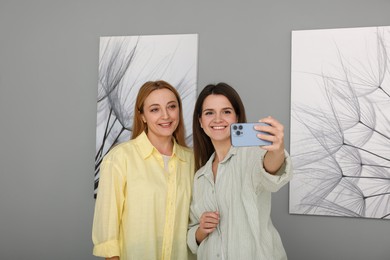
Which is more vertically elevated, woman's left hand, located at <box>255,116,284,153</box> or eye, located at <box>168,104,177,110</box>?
eye, located at <box>168,104,177,110</box>

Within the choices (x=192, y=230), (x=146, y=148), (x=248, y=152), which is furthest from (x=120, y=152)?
(x=248, y=152)

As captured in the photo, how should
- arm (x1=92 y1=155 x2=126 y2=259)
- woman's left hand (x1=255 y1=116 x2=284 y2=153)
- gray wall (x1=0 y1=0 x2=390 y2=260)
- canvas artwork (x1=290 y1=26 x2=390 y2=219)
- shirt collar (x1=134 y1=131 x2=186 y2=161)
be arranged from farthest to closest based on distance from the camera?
gray wall (x1=0 y1=0 x2=390 y2=260)
canvas artwork (x1=290 y1=26 x2=390 y2=219)
shirt collar (x1=134 y1=131 x2=186 y2=161)
arm (x1=92 y1=155 x2=126 y2=259)
woman's left hand (x1=255 y1=116 x2=284 y2=153)

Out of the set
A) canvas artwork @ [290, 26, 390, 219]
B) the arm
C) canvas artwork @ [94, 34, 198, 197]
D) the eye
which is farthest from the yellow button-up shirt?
canvas artwork @ [290, 26, 390, 219]

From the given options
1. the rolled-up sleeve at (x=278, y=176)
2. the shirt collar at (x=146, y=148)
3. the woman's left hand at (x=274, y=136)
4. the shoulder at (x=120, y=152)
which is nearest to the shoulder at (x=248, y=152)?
the rolled-up sleeve at (x=278, y=176)

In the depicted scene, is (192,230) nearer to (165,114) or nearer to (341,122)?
(165,114)

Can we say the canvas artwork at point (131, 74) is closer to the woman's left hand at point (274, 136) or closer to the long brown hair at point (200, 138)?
the long brown hair at point (200, 138)

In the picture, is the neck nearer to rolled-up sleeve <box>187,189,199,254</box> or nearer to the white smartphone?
rolled-up sleeve <box>187,189,199,254</box>

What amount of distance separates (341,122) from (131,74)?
1.33 m

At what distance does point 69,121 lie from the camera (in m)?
2.78

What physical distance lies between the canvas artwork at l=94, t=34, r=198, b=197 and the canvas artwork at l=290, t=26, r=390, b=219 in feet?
2.11

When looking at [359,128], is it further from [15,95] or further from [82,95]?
[15,95]

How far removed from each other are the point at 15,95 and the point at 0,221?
89 cm

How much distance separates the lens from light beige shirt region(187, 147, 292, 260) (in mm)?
1518

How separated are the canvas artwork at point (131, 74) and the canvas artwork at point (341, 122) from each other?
2.11 ft
